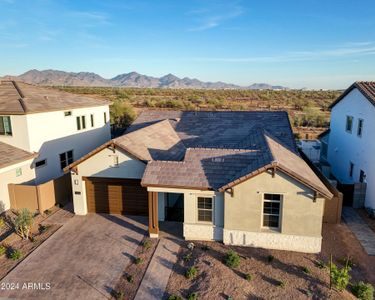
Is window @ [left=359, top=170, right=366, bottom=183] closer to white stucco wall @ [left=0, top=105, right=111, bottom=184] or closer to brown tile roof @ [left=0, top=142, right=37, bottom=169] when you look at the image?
white stucco wall @ [left=0, top=105, right=111, bottom=184]

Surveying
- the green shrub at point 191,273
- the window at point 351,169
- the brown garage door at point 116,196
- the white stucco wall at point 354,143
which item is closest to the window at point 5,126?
the brown garage door at point 116,196

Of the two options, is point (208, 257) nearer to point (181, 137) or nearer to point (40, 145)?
point (181, 137)

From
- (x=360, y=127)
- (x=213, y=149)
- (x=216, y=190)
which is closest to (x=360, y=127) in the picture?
(x=360, y=127)

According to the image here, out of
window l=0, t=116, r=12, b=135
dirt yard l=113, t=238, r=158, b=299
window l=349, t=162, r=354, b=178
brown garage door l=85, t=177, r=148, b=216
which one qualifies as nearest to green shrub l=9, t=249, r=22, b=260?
brown garage door l=85, t=177, r=148, b=216

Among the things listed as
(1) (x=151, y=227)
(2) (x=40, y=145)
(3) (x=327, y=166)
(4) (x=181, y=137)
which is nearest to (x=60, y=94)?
(2) (x=40, y=145)

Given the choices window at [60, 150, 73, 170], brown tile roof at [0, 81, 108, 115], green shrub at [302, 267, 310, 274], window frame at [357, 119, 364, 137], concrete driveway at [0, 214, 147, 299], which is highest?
brown tile roof at [0, 81, 108, 115]

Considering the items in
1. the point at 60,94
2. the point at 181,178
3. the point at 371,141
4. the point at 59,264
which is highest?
the point at 60,94
